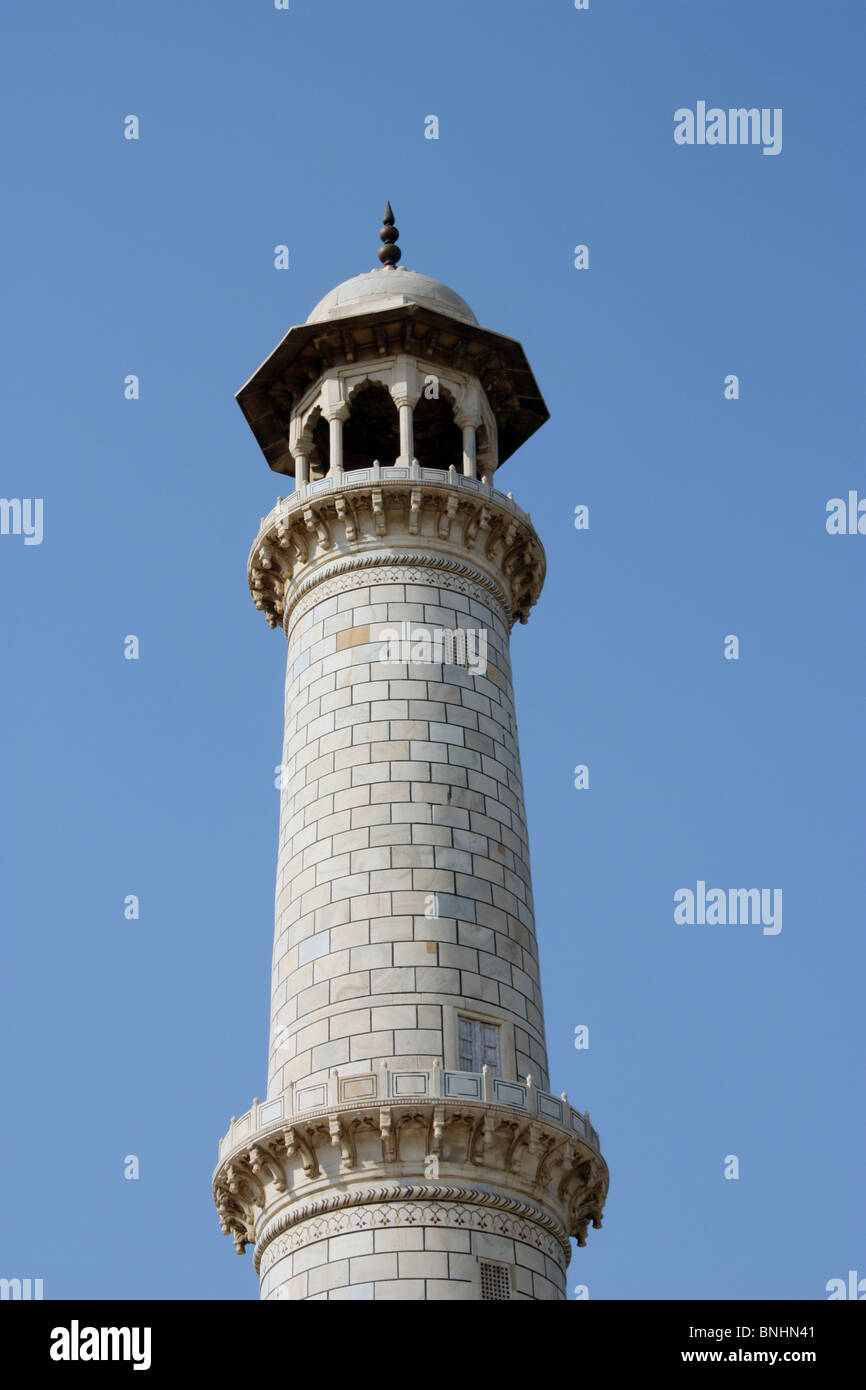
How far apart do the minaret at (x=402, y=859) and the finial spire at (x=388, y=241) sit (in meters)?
1.08

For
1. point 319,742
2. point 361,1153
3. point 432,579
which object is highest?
point 432,579

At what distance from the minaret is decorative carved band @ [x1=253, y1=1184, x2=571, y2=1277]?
3 cm

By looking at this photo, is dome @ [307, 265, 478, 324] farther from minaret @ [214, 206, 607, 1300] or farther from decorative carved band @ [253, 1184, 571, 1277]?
decorative carved band @ [253, 1184, 571, 1277]

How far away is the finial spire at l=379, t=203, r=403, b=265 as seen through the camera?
37938 mm

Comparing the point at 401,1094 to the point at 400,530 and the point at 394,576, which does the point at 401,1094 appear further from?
the point at 400,530

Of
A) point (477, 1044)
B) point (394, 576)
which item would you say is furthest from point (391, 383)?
point (477, 1044)
